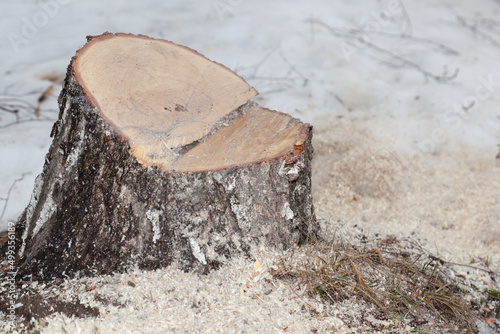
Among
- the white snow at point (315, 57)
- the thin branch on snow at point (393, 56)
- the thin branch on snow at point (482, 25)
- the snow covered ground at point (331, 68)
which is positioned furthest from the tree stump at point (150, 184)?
the thin branch on snow at point (482, 25)

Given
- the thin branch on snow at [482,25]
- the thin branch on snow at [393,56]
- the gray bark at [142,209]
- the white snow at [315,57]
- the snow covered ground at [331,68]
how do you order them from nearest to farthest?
the gray bark at [142,209]
the snow covered ground at [331,68]
the white snow at [315,57]
the thin branch on snow at [393,56]
the thin branch on snow at [482,25]

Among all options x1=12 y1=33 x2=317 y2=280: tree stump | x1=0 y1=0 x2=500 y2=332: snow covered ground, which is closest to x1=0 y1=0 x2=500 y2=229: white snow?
x1=0 y1=0 x2=500 y2=332: snow covered ground

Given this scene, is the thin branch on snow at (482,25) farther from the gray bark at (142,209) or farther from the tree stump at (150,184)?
the gray bark at (142,209)

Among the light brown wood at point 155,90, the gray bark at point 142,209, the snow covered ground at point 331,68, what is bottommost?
the snow covered ground at point 331,68

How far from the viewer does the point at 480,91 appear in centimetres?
378

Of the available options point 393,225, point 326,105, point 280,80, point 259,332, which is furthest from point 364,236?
point 280,80

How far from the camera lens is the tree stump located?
1711 millimetres

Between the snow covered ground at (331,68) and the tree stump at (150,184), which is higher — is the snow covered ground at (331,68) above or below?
below

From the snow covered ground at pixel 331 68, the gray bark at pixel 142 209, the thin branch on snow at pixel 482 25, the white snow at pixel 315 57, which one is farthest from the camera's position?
the thin branch on snow at pixel 482 25

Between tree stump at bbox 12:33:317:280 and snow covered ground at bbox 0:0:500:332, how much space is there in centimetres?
75

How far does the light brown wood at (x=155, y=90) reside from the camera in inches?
69.4

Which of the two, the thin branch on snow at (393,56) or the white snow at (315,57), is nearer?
the white snow at (315,57)

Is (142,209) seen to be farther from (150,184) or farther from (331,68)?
(331,68)

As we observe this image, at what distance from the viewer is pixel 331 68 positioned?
390 cm
